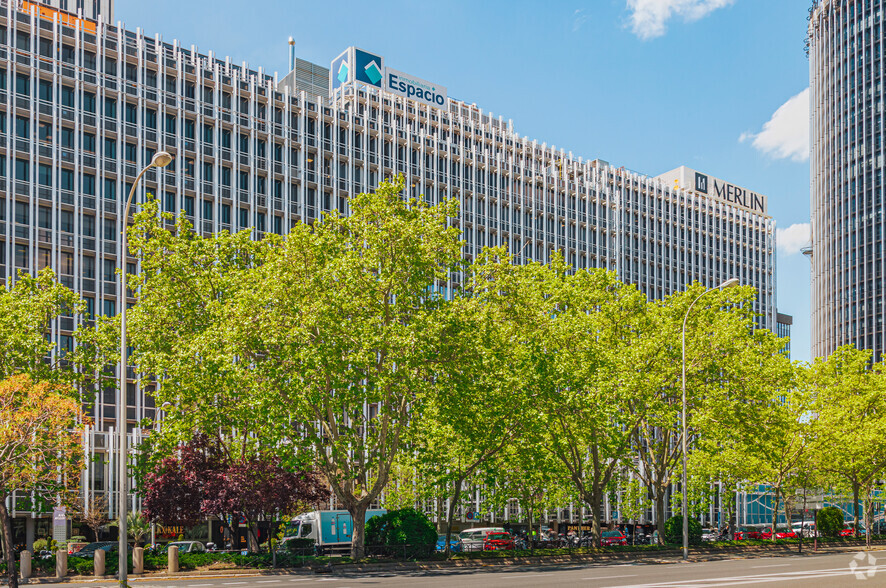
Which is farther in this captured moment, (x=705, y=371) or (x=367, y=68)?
(x=367, y=68)

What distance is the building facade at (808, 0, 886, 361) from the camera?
134250 millimetres

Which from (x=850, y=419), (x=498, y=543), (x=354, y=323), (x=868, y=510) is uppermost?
(x=354, y=323)

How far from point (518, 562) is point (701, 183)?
96.0 metres

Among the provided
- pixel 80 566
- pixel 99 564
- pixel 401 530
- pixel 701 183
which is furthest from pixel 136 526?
pixel 701 183

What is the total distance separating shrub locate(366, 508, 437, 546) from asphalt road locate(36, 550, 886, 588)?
3931mm

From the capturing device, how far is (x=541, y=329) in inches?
1865

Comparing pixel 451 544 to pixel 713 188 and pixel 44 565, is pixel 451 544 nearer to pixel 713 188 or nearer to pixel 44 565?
pixel 44 565

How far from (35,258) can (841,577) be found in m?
58.6

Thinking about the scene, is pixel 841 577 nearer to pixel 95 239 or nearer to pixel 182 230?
pixel 182 230

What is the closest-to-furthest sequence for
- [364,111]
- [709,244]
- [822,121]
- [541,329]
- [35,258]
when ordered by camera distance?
[541,329] → [35,258] → [364,111] → [709,244] → [822,121]

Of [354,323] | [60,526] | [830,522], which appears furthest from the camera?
[830,522]

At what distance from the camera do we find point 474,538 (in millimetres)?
62844

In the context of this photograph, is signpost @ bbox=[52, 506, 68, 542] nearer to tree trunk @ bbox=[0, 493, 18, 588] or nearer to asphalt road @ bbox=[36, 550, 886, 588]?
tree trunk @ bbox=[0, 493, 18, 588]

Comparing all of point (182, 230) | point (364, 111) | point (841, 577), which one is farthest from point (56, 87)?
point (841, 577)
